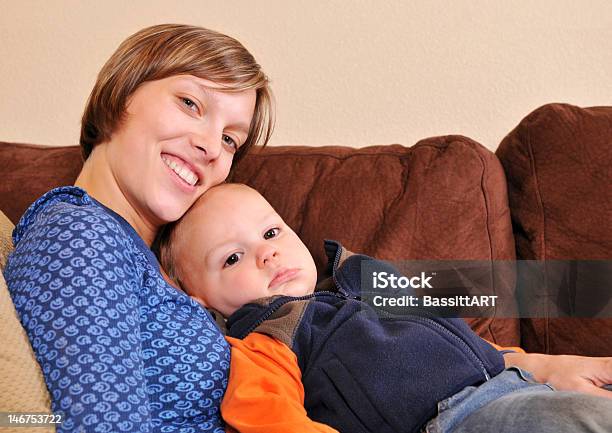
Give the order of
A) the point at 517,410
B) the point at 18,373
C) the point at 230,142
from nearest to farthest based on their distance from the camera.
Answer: the point at 18,373, the point at 517,410, the point at 230,142

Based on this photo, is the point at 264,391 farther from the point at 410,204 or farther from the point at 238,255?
the point at 410,204

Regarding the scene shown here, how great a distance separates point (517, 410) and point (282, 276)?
51 cm

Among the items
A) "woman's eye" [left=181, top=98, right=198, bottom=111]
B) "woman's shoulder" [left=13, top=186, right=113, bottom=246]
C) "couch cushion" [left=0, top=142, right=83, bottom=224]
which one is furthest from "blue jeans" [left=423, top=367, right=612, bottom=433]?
"couch cushion" [left=0, top=142, right=83, bottom=224]

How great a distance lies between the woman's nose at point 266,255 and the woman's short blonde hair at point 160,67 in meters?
0.34

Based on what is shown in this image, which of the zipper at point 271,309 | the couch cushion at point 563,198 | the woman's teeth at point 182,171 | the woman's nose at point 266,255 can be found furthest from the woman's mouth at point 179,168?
the couch cushion at point 563,198

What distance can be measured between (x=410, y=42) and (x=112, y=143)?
0.96m

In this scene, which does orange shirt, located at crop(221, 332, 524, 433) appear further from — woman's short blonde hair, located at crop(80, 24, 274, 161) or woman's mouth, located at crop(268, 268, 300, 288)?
woman's short blonde hair, located at crop(80, 24, 274, 161)

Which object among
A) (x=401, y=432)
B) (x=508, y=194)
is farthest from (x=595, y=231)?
(x=401, y=432)

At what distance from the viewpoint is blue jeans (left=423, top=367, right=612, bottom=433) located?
963mm

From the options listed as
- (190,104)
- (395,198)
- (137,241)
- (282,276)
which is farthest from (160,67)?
(395,198)

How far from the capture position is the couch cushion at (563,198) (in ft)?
4.99

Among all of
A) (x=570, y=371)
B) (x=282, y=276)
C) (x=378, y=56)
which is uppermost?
(x=378, y=56)

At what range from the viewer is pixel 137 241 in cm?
126

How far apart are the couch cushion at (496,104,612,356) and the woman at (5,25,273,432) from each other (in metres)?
0.63
